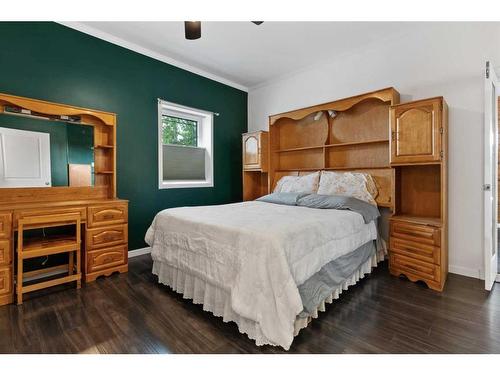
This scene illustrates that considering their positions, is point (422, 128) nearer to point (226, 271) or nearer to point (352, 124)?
point (352, 124)

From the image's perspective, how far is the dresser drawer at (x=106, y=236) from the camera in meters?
2.65

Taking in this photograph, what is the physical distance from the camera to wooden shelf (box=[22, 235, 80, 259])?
2262 millimetres

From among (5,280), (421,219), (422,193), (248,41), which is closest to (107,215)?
(5,280)

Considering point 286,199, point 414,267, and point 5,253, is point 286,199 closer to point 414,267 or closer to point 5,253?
point 414,267

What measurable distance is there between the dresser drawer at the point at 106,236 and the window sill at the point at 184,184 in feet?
3.42

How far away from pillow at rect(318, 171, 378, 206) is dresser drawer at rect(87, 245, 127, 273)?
2.49 meters

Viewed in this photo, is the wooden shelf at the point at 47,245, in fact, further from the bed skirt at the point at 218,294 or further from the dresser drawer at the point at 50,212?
the bed skirt at the point at 218,294

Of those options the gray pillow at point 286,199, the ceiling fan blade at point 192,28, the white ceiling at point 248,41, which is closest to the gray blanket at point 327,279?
the gray pillow at point 286,199

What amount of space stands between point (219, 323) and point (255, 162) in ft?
9.16

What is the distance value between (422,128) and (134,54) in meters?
3.58

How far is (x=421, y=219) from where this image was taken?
2713 mm

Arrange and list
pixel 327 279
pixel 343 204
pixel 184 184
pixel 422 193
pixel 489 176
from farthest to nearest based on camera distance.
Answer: pixel 184 184, pixel 422 193, pixel 343 204, pixel 489 176, pixel 327 279

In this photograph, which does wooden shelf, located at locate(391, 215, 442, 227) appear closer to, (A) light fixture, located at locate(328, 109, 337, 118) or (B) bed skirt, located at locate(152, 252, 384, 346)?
(B) bed skirt, located at locate(152, 252, 384, 346)

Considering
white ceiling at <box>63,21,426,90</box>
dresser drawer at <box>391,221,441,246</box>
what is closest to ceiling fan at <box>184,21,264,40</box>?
white ceiling at <box>63,21,426,90</box>
